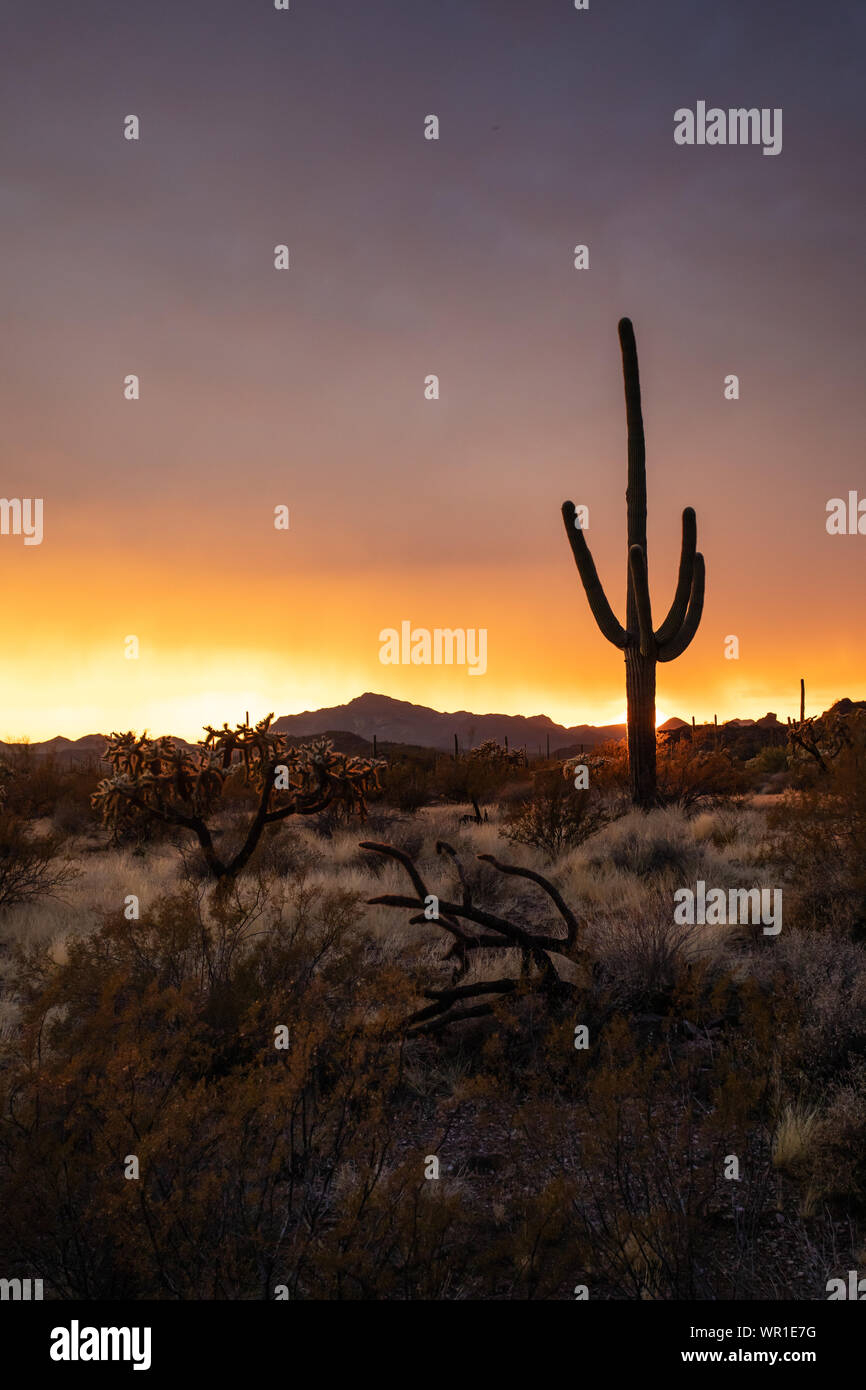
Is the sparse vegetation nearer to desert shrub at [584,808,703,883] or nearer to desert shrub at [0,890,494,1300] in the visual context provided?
desert shrub at [0,890,494,1300]

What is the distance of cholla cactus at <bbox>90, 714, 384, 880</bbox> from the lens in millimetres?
11664

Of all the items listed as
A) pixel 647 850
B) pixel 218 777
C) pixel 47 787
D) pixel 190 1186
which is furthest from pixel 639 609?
pixel 47 787

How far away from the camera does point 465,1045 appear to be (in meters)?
5.97

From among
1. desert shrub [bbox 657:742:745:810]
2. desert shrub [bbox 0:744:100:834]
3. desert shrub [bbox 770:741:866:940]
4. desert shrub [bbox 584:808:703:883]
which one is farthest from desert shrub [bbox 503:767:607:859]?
desert shrub [bbox 0:744:100:834]

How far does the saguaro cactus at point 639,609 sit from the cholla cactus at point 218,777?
7264 mm

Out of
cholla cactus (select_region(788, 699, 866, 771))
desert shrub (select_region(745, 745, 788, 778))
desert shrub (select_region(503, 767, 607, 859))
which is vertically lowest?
desert shrub (select_region(503, 767, 607, 859))

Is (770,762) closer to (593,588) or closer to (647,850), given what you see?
(593,588)

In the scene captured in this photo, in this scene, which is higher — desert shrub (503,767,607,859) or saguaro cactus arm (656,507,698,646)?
saguaro cactus arm (656,507,698,646)

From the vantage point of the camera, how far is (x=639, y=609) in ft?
56.4

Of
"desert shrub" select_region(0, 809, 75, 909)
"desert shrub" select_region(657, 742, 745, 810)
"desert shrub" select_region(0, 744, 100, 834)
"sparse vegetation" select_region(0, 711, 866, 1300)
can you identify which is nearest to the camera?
"sparse vegetation" select_region(0, 711, 866, 1300)

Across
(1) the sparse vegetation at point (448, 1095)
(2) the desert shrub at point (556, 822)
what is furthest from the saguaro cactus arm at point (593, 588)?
(1) the sparse vegetation at point (448, 1095)

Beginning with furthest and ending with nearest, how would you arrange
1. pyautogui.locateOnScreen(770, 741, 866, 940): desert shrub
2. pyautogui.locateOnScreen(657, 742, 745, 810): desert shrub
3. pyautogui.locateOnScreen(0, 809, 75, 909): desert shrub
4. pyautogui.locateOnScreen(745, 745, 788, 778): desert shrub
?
pyautogui.locateOnScreen(745, 745, 788, 778): desert shrub
pyautogui.locateOnScreen(657, 742, 745, 810): desert shrub
pyautogui.locateOnScreen(0, 809, 75, 909): desert shrub
pyautogui.locateOnScreen(770, 741, 866, 940): desert shrub
